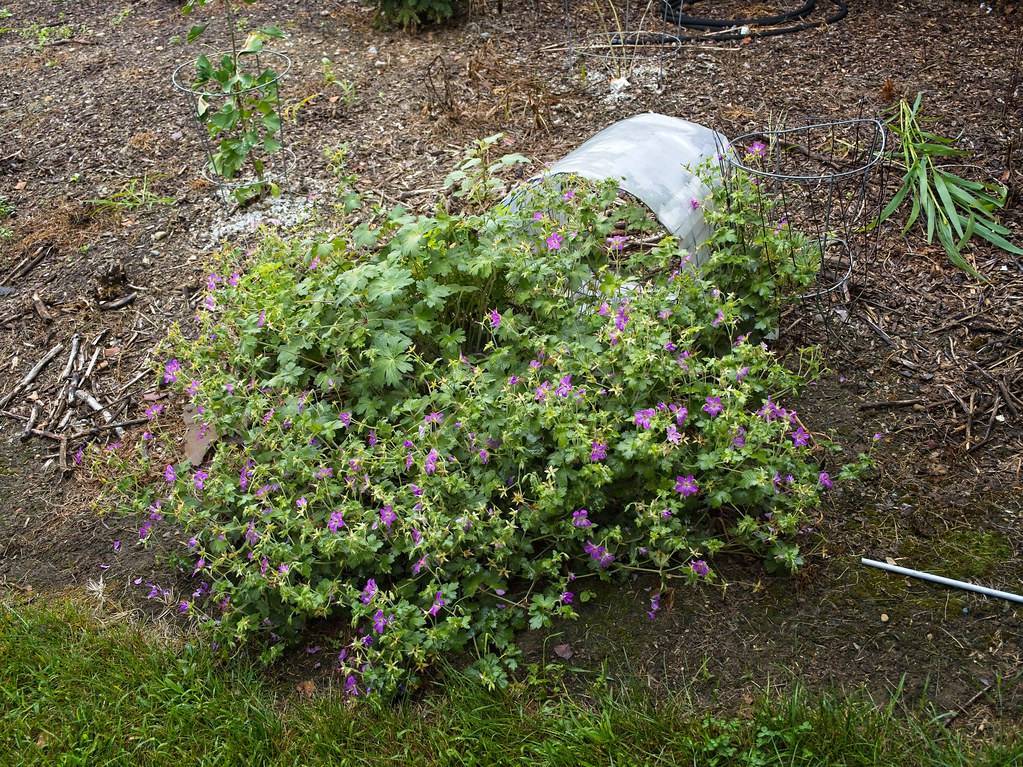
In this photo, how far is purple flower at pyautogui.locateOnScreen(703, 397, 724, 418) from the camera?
99.5 inches

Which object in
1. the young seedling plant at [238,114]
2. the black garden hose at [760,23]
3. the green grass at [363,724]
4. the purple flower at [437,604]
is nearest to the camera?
the green grass at [363,724]

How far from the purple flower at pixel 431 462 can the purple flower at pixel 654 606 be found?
0.69 meters

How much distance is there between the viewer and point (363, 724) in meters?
2.39

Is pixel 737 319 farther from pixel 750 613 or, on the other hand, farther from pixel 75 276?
pixel 75 276

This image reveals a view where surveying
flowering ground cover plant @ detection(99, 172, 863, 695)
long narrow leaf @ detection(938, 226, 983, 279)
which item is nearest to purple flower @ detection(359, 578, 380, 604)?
flowering ground cover plant @ detection(99, 172, 863, 695)

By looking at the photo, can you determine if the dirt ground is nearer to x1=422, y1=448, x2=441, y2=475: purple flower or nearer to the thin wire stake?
the thin wire stake

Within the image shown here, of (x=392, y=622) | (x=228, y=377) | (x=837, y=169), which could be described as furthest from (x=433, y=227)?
(x=837, y=169)

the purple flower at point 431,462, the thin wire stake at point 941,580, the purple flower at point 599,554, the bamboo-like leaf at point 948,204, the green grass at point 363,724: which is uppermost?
the purple flower at point 431,462

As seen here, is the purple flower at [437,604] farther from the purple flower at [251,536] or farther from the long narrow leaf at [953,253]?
the long narrow leaf at [953,253]

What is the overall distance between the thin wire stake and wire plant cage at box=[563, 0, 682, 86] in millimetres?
3321

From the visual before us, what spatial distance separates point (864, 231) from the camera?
3768 mm

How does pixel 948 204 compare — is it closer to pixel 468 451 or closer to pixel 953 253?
pixel 953 253

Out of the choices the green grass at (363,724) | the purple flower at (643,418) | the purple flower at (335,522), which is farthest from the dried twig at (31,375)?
the purple flower at (643,418)

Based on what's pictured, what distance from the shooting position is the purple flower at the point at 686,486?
247 cm
